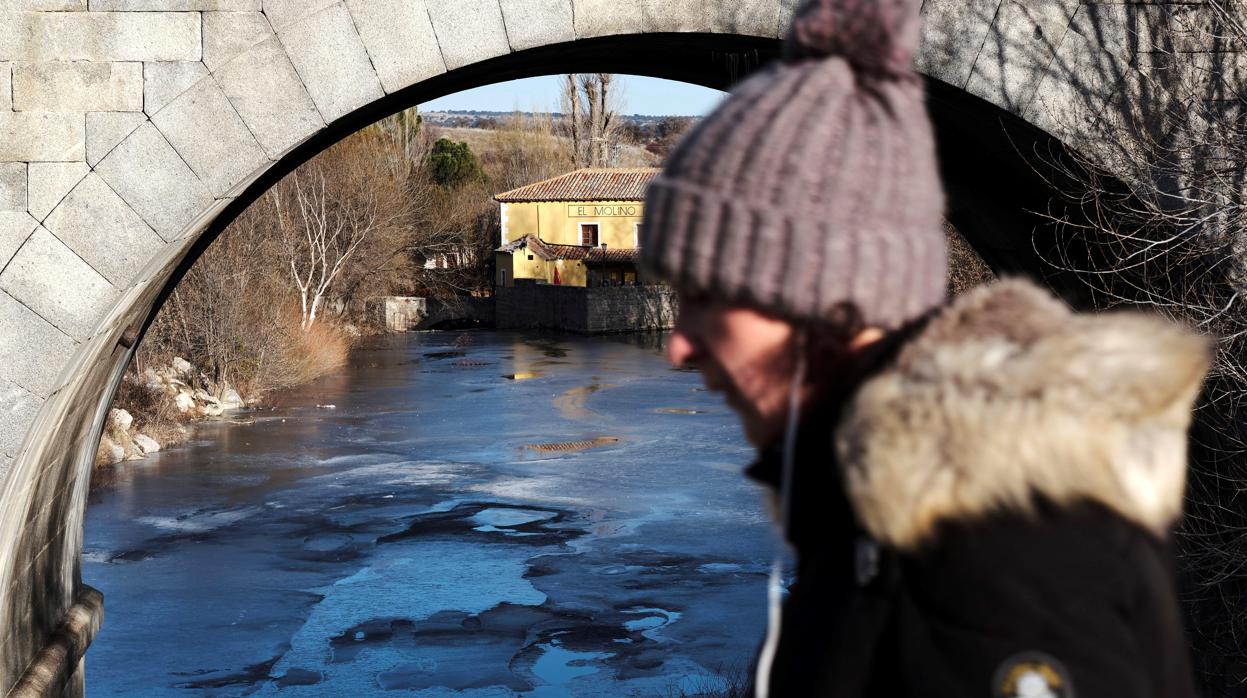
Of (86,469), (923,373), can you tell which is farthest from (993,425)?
(86,469)

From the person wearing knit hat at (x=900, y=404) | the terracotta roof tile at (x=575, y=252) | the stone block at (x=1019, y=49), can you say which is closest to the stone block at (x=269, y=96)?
the stone block at (x=1019, y=49)

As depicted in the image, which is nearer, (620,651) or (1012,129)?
(1012,129)

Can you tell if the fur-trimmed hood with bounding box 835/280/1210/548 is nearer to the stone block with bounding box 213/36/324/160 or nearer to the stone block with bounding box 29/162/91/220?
the stone block with bounding box 213/36/324/160

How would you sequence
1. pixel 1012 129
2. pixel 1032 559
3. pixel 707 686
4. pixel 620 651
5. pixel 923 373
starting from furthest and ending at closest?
pixel 620 651 → pixel 707 686 → pixel 1012 129 → pixel 923 373 → pixel 1032 559

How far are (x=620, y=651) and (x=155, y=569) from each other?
5764mm

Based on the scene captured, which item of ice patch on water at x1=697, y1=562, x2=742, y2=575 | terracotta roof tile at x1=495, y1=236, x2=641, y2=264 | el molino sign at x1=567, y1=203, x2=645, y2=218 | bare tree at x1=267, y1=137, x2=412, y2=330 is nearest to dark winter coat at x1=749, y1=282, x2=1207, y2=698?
ice patch on water at x1=697, y1=562, x2=742, y2=575

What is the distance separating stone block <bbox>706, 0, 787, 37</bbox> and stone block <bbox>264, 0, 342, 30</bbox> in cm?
160

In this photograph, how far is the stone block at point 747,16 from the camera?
18.5 feet

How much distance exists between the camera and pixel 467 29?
5.52 m

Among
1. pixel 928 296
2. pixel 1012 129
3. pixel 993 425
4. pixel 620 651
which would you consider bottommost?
pixel 620 651

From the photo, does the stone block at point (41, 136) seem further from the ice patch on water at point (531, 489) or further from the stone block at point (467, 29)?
the ice patch on water at point (531, 489)

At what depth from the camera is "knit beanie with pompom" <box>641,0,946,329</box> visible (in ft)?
4.47

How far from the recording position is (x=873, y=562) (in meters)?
1.25

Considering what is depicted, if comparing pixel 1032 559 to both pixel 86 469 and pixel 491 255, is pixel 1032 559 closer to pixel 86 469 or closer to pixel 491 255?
pixel 86 469
